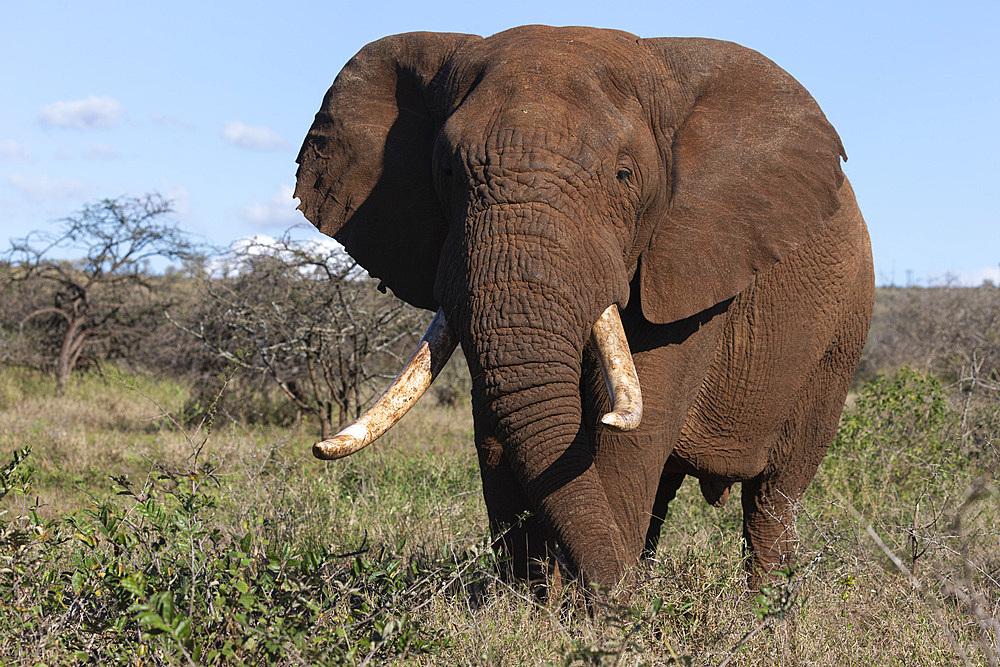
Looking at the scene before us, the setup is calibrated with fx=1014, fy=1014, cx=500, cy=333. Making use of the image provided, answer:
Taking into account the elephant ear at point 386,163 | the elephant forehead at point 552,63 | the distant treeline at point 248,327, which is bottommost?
the distant treeline at point 248,327

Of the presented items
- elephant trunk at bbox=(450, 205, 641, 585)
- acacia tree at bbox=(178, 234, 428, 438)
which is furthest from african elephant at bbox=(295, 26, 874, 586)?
acacia tree at bbox=(178, 234, 428, 438)

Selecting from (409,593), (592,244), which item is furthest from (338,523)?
(592,244)

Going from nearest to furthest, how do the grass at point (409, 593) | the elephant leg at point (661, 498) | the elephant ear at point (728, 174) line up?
the grass at point (409, 593) → the elephant ear at point (728, 174) → the elephant leg at point (661, 498)

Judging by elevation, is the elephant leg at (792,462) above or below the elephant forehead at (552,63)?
below

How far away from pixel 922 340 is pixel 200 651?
54.6ft

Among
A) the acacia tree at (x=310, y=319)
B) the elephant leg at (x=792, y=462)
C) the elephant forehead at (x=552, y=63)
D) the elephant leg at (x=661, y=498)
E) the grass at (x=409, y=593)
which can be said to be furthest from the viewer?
the acacia tree at (x=310, y=319)

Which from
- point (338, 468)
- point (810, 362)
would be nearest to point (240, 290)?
point (338, 468)

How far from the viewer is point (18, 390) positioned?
38.6 feet

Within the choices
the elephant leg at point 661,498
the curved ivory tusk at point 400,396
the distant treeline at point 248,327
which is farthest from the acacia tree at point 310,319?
the curved ivory tusk at point 400,396

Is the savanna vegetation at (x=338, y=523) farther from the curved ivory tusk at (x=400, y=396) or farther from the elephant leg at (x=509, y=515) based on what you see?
the curved ivory tusk at (x=400, y=396)

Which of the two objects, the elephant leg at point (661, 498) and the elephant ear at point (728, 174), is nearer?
the elephant ear at point (728, 174)

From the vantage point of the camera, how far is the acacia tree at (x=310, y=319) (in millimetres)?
9109

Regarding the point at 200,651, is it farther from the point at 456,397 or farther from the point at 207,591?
the point at 456,397

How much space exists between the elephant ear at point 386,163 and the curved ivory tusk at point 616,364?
112 cm
